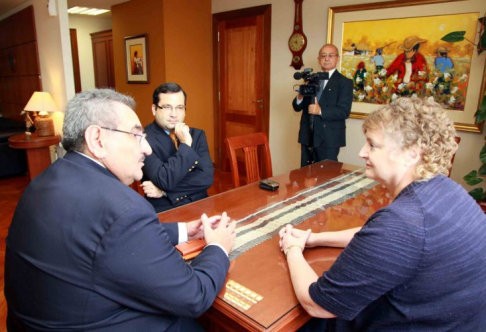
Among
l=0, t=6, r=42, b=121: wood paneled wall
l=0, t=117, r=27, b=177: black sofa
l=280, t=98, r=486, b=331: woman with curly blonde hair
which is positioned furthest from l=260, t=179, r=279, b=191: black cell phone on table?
l=0, t=117, r=27, b=177: black sofa

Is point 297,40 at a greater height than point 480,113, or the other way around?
point 297,40

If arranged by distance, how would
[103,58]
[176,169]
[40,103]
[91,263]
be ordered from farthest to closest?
[103,58] < [40,103] < [176,169] < [91,263]

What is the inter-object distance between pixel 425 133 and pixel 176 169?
1.17 m

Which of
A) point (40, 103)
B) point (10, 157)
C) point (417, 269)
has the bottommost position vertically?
point (10, 157)

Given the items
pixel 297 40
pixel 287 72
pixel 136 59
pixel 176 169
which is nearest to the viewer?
pixel 176 169

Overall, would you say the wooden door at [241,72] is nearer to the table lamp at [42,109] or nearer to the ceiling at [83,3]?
the ceiling at [83,3]

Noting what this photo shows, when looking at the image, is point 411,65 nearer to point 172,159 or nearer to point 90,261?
point 172,159

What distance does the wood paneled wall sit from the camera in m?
4.65

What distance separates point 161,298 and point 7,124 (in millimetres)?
5739

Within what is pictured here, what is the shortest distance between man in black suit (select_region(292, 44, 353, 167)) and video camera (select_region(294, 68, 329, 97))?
9 centimetres

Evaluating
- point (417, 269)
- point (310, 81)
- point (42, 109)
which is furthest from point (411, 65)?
point (42, 109)

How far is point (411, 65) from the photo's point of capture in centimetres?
306

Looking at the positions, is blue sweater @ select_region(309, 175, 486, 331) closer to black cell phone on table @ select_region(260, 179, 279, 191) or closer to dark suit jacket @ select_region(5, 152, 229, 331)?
dark suit jacket @ select_region(5, 152, 229, 331)

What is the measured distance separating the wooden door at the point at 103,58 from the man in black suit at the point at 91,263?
599cm
